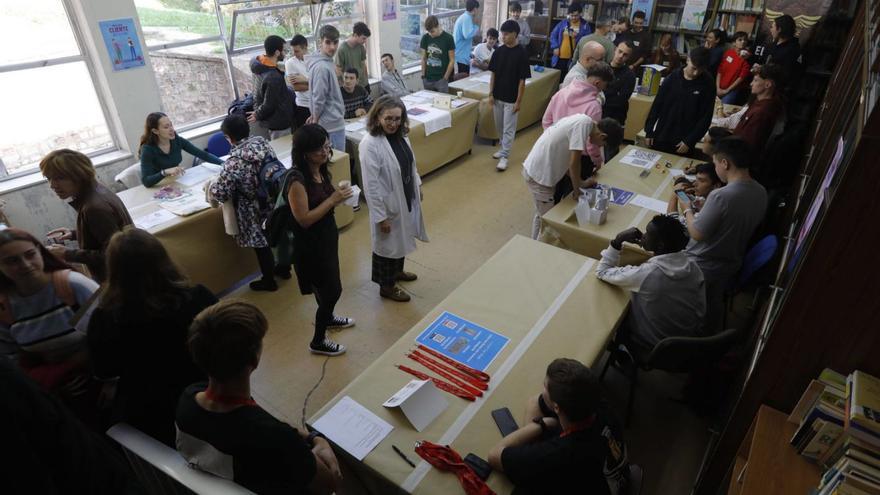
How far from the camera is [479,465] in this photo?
1.73 metres

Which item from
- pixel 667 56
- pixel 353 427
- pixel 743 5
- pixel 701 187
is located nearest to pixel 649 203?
pixel 701 187

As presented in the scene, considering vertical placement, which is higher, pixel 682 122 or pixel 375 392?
pixel 682 122

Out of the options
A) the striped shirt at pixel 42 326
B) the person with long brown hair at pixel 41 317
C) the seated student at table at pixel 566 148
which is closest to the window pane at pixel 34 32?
the person with long brown hair at pixel 41 317

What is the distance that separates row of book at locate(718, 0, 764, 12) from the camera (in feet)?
22.5

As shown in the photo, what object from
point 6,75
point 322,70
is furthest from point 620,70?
point 6,75

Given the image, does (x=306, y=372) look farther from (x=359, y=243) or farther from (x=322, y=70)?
(x=322, y=70)

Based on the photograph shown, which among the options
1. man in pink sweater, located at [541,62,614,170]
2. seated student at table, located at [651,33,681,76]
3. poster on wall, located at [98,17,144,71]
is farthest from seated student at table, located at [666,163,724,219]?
poster on wall, located at [98,17,144,71]

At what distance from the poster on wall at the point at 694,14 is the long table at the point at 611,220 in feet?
15.3

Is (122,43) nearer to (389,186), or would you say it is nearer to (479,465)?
(389,186)

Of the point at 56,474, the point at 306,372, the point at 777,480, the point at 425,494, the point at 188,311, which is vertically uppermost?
the point at 188,311

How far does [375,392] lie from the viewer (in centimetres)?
202

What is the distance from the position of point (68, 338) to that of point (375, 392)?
123 centimetres

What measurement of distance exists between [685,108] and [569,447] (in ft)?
12.5

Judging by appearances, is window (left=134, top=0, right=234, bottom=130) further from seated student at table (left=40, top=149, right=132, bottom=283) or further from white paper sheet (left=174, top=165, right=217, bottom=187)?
seated student at table (left=40, top=149, right=132, bottom=283)
